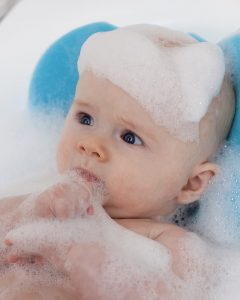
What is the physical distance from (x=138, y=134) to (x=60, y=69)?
0.42 metres

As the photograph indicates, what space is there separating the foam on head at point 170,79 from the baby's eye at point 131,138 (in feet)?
0.17

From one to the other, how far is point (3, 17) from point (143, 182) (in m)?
0.76

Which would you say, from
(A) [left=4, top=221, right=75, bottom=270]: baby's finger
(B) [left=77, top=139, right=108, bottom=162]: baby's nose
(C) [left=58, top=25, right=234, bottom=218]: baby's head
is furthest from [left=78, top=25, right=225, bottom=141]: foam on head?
(A) [left=4, top=221, right=75, bottom=270]: baby's finger

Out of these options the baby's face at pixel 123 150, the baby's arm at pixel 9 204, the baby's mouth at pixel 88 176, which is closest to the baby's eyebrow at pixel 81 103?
the baby's face at pixel 123 150

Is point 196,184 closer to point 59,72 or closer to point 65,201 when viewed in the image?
point 65,201

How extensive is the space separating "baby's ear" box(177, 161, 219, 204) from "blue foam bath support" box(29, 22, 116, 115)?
1.40ft

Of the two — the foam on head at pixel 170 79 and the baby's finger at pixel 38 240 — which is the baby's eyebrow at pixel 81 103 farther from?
the baby's finger at pixel 38 240

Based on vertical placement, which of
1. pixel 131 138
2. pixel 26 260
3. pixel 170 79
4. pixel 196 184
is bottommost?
pixel 26 260

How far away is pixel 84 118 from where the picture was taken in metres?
1.18

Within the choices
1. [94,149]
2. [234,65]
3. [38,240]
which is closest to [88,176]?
[94,149]

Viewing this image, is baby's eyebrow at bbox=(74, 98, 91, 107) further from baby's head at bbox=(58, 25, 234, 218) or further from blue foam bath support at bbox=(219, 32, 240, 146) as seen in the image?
blue foam bath support at bbox=(219, 32, 240, 146)

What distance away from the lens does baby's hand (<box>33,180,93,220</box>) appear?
1.08m

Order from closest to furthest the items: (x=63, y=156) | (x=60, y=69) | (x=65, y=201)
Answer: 1. (x=65, y=201)
2. (x=63, y=156)
3. (x=60, y=69)

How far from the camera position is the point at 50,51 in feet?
4.80
